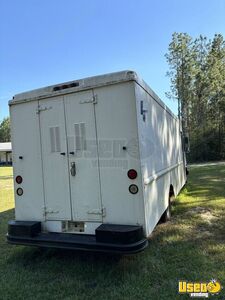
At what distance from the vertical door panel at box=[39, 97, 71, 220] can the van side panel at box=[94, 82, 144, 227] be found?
616 millimetres

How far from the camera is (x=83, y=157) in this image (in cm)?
439

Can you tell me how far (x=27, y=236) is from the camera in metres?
4.40

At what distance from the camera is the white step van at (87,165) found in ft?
13.3

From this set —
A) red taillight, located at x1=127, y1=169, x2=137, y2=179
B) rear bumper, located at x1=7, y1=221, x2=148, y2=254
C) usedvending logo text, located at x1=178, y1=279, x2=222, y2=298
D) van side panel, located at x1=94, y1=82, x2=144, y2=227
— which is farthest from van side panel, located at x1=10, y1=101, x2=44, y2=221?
usedvending logo text, located at x1=178, y1=279, x2=222, y2=298

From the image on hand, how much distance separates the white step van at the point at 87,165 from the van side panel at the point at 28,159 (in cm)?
2

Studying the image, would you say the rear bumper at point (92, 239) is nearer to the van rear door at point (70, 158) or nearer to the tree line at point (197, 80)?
the van rear door at point (70, 158)

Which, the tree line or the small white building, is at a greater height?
the tree line

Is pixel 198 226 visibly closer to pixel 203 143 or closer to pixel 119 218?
pixel 119 218

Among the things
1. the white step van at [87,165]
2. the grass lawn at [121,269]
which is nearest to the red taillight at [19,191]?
the white step van at [87,165]

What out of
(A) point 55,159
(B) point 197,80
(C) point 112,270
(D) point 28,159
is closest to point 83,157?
(A) point 55,159

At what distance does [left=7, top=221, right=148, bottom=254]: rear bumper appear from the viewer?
3789mm

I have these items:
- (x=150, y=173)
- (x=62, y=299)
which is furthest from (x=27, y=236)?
(x=150, y=173)

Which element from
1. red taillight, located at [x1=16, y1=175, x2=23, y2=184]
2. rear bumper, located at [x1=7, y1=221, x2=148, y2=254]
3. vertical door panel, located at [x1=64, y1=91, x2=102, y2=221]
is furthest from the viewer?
red taillight, located at [x1=16, y1=175, x2=23, y2=184]

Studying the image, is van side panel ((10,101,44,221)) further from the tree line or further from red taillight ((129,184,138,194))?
the tree line
